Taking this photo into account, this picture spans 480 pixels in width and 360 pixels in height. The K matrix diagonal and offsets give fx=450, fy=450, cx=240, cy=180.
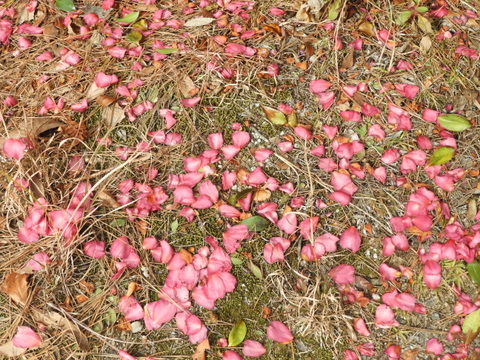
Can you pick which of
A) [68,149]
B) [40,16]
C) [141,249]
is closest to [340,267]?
[141,249]

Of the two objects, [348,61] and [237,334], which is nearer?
[237,334]

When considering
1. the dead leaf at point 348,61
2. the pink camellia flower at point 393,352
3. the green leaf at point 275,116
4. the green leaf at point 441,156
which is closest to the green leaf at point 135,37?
the green leaf at point 275,116

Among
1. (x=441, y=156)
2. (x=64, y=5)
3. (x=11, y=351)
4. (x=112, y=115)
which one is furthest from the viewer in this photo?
(x=64, y=5)

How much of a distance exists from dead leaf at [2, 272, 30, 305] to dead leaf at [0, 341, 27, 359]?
134 mm

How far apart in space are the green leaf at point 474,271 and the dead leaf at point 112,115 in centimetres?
141

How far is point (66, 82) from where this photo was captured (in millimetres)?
1902

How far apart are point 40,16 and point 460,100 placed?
191 cm

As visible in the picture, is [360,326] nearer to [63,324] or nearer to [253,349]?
[253,349]

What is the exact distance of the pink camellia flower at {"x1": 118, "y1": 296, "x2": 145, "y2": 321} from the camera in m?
1.47

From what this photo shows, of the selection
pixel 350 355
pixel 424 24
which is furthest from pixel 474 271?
pixel 424 24

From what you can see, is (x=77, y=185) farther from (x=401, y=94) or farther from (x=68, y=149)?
(x=401, y=94)

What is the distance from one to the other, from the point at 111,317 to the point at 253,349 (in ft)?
1.56

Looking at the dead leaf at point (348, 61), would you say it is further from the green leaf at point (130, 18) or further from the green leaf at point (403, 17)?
the green leaf at point (130, 18)

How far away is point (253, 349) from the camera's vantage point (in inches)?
57.0
